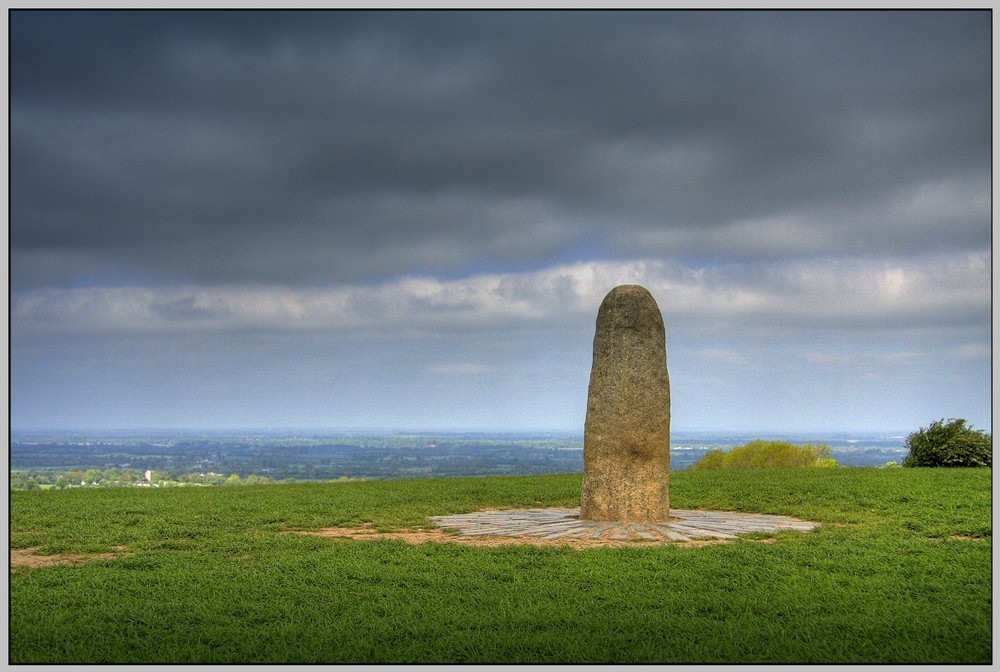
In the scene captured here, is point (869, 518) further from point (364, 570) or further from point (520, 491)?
point (364, 570)

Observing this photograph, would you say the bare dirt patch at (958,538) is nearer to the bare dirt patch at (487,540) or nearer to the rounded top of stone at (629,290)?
the bare dirt patch at (487,540)

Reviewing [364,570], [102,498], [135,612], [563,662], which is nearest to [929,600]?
[563,662]

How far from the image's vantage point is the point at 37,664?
5.99 meters

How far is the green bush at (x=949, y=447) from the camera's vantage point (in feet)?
68.2

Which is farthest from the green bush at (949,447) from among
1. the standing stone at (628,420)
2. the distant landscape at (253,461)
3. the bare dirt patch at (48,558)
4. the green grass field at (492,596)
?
the bare dirt patch at (48,558)

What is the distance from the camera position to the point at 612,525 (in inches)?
474

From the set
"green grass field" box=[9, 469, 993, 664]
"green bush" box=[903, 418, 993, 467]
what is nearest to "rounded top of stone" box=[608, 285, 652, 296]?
"green grass field" box=[9, 469, 993, 664]

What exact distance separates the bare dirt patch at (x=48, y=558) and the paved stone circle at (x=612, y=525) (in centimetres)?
439

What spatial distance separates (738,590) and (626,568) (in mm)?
1349

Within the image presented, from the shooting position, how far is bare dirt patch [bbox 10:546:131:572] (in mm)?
9609

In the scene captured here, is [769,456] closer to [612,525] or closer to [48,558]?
[612,525]

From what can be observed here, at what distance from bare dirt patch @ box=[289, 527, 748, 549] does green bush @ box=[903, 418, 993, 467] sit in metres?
12.7

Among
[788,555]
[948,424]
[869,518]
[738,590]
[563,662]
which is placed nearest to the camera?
[563,662]

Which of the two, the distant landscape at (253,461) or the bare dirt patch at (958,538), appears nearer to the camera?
the bare dirt patch at (958,538)
